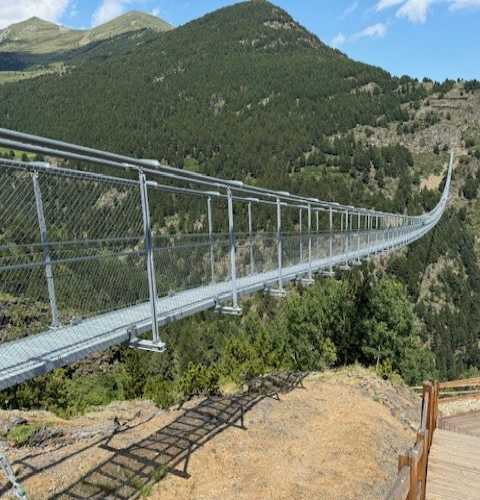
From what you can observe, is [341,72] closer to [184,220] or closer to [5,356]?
[184,220]

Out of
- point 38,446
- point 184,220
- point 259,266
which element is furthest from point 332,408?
point 184,220

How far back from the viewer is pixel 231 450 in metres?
6.39

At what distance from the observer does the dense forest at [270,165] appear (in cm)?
2272

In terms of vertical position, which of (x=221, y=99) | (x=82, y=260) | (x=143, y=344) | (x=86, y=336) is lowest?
(x=143, y=344)

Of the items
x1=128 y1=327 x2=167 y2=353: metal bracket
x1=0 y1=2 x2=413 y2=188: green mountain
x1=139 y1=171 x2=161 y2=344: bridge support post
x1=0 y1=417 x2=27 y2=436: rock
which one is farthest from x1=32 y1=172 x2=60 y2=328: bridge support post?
x1=0 y1=2 x2=413 y2=188: green mountain

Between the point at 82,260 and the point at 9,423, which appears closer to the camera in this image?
the point at 82,260

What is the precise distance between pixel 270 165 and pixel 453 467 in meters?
79.0

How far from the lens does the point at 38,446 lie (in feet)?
20.2

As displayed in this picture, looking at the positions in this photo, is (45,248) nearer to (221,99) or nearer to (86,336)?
(86,336)

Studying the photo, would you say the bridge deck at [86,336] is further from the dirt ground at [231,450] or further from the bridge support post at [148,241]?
the dirt ground at [231,450]

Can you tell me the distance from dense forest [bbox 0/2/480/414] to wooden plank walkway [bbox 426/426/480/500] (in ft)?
15.6

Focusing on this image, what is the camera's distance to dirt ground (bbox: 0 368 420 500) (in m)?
5.35

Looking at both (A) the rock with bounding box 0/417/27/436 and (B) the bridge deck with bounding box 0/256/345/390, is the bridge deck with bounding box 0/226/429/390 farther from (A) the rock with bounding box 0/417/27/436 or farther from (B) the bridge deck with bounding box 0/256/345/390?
(A) the rock with bounding box 0/417/27/436

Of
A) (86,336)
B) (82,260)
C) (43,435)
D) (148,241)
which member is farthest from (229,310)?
(43,435)
